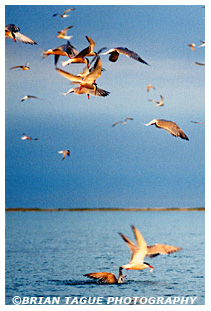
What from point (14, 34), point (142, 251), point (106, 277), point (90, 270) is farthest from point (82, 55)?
point (90, 270)

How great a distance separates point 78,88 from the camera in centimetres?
1689

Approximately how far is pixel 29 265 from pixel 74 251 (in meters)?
6.15

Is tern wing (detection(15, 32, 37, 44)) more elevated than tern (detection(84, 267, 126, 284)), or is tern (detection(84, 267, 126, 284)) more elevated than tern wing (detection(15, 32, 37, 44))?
tern wing (detection(15, 32, 37, 44))

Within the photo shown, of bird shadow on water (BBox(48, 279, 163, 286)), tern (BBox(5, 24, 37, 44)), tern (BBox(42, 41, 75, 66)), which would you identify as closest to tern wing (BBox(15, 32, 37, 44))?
tern (BBox(5, 24, 37, 44))

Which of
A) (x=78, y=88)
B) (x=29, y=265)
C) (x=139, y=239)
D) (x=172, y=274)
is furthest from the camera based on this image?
(x=29, y=265)

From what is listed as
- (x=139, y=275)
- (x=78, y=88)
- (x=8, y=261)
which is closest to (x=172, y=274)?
(x=139, y=275)

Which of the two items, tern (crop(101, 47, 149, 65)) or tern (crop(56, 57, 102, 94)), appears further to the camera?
tern (crop(101, 47, 149, 65))

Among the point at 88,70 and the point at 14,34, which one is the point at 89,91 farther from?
the point at 14,34

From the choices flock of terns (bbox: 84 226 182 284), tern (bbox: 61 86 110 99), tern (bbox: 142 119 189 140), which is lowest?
flock of terns (bbox: 84 226 182 284)

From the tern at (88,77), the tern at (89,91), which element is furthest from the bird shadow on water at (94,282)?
the tern at (88,77)

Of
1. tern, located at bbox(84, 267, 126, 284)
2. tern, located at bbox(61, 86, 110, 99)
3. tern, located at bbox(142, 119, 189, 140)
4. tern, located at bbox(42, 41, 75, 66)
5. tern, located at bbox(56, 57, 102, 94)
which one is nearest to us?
tern, located at bbox(56, 57, 102, 94)

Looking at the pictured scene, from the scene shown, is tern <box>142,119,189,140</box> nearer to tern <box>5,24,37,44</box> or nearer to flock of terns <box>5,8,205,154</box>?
flock of terns <box>5,8,205,154</box>

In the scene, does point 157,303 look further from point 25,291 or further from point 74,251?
point 74,251

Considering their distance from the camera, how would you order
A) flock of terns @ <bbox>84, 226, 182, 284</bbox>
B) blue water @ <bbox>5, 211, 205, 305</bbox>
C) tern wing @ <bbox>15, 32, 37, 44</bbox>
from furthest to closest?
blue water @ <bbox>5, 211, 205, 305</bbox>
tern wing @ <bbox>15, 32, 37, 44</bbox>
flock of terns @ <bbox>84, 226, 182, 284</bbox>
